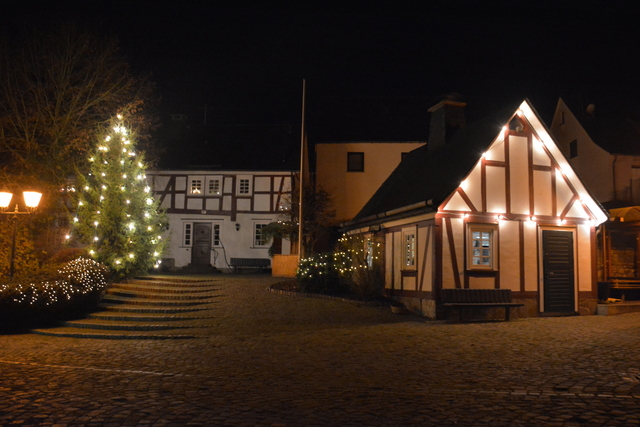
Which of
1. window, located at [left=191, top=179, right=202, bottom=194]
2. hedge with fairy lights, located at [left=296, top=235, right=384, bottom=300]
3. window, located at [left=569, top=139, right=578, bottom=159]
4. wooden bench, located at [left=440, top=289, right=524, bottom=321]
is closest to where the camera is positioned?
wooden bench, located at [left=440, top=289, right=524, bottom=321]

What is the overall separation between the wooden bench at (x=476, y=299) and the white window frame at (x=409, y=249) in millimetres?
1813

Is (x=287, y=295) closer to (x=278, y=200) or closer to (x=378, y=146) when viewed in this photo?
Answer: (x=278, y=200)

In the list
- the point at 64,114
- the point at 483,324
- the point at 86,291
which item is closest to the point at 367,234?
the point at 483,324

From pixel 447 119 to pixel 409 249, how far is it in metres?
5.53

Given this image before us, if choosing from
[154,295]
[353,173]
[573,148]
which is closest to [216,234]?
[353,173]

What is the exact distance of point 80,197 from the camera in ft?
64.4

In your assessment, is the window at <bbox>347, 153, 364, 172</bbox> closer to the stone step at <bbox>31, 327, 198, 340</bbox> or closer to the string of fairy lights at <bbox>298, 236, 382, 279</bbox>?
the string of fairy lights at <bbox>298, 236, 382, 279</bbox>

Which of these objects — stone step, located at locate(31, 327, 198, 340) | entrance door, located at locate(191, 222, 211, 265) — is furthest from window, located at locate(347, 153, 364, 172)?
stone step, located at locate(31, 327, 198, 340)

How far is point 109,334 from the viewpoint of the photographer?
12.9 m

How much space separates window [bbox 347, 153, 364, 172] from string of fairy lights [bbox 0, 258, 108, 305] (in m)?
17.5

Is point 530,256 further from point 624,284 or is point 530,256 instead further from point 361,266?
point 624,284

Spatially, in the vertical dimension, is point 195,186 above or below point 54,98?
below

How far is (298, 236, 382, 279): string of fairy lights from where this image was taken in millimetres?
17808

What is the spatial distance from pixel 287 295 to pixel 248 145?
620 inches
